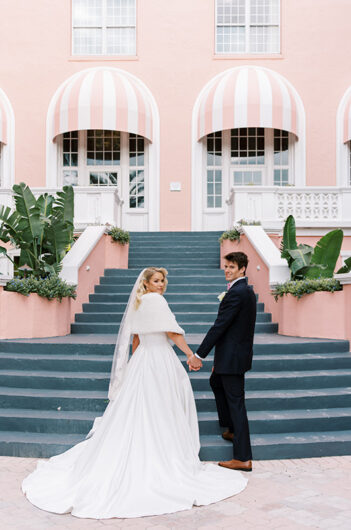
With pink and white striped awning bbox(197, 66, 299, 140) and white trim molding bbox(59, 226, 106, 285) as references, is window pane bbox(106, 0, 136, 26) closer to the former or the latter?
pink and white striped awning bbox(197, 66, 299, 140)

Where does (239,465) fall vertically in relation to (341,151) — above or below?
below

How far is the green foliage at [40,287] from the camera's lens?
7.70 m

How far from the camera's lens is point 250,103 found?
571 inches

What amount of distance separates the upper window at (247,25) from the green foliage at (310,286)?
10621mm

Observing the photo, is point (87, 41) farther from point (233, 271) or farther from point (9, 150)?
point (233, 271)

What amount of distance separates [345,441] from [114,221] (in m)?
7.88

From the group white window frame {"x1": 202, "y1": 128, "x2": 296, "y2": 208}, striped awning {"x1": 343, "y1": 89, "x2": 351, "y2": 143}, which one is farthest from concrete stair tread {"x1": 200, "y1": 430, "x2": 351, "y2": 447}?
striped awning {"x1": 343, "y1": 89, "x2": 351, "y2": 143}

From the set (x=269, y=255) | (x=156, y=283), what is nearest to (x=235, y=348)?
(x=156, y=283)

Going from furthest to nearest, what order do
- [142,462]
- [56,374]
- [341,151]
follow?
[341,151] < [56,374] < [142,462]

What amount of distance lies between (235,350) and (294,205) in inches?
312

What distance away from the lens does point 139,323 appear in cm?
462

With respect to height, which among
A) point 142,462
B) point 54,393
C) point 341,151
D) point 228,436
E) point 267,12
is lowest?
point 228,436

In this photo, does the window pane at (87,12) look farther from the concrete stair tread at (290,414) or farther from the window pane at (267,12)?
the concrete stair tread at (290,414)

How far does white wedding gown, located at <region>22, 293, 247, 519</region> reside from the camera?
3986mm
